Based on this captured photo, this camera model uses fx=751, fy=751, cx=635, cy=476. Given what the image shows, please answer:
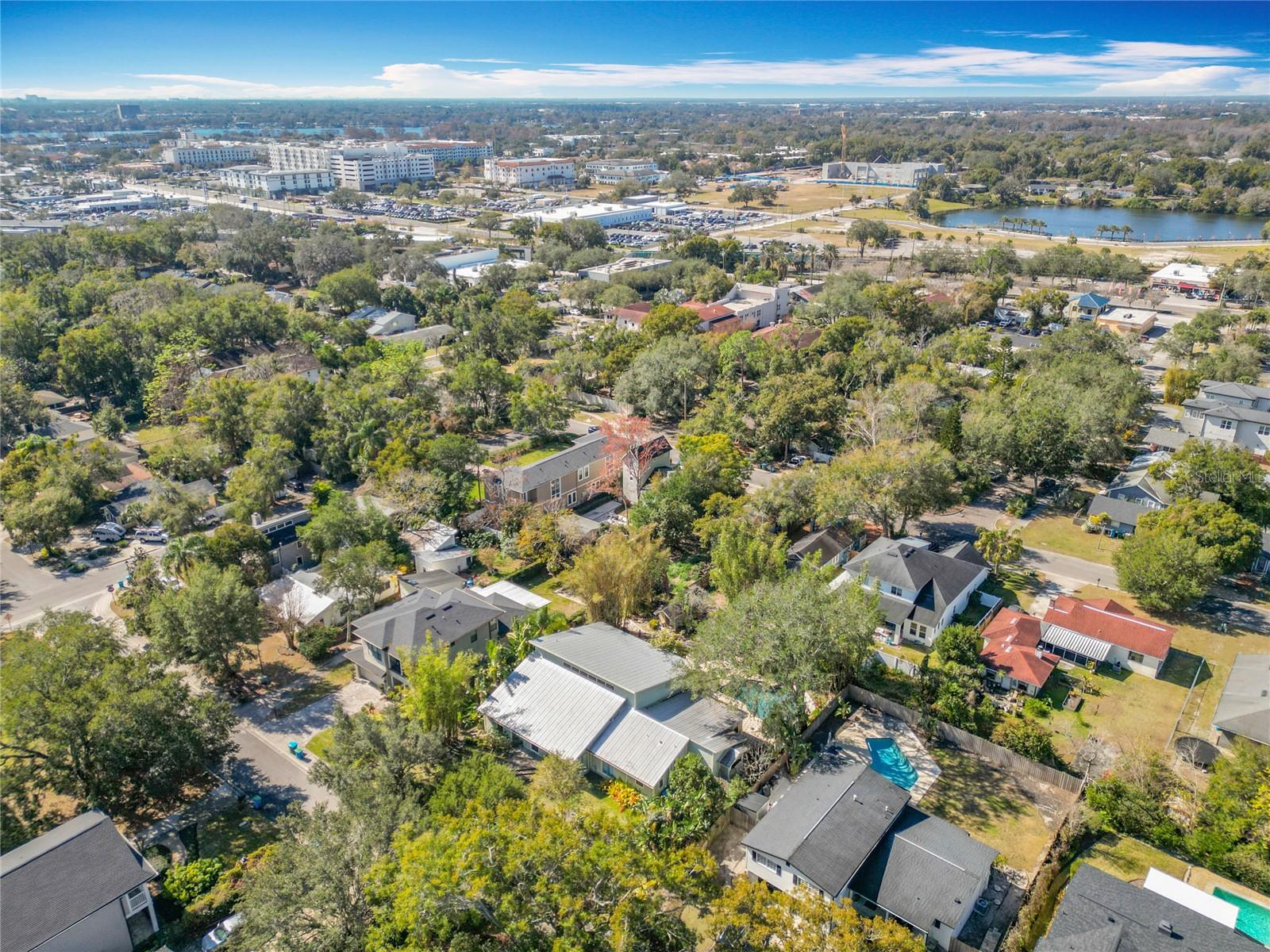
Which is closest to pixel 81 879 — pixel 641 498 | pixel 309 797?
pixel 309 797

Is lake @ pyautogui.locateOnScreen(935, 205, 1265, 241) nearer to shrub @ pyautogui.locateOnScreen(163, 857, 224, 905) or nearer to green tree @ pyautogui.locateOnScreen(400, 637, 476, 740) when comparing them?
green tree @ pyautogui.locateOnScreen(400, 637, 476, 740)

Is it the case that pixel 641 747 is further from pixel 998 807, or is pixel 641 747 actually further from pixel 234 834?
pixel 234 834

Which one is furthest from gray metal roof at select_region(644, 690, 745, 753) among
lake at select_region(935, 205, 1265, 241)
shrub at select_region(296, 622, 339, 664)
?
lake at select_region(935, 205, 1265, 241)

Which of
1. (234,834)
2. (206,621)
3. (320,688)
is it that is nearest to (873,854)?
(234,834)

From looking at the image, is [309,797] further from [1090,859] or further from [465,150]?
[465,150]

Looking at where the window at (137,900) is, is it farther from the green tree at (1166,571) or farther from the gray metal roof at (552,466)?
the green tree at (1166,571)
